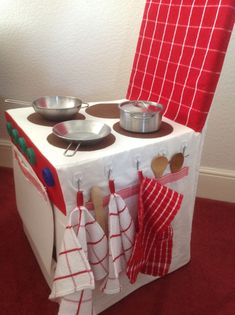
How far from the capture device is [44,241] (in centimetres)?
90

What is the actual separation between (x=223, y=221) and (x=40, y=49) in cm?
119

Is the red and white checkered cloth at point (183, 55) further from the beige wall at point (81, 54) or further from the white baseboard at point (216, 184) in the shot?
the white baseboard at point (216, 184)

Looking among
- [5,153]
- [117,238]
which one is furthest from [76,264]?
[5,153]

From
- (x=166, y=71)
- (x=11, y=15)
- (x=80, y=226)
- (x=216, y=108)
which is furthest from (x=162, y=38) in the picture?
Result: (x=11, y=15)

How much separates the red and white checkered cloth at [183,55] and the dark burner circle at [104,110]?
0.11m

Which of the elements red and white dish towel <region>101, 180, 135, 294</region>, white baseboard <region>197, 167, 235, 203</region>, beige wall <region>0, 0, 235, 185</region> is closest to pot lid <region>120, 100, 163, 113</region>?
red and white dish towel <region>101, 180, 135, 294</region>

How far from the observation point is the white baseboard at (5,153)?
1744 mm

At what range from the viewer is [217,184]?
4.97 ft

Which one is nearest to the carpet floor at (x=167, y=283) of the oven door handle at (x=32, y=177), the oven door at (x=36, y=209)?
the oven door at (x=36, y=209)

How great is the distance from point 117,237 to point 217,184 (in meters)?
0.88

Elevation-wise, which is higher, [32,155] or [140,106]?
[140,106]

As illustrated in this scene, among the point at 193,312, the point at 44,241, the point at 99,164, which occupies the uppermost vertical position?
the point at 99,164

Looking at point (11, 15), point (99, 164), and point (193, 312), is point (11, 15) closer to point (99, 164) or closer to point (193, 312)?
point (99, 164)

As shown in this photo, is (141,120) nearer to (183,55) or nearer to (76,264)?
(183,55)
